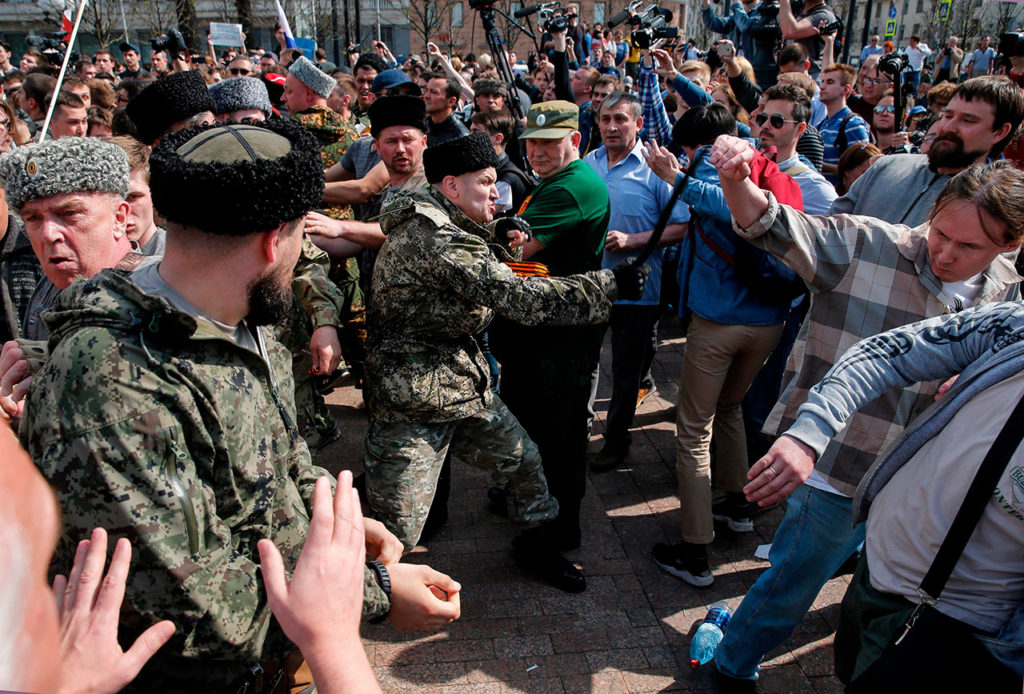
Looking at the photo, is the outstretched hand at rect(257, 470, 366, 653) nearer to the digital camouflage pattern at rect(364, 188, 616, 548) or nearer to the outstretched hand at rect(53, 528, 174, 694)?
the outstretched hand at rect(53, 528, 174, 694)

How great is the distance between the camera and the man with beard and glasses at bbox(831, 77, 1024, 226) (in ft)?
11.5

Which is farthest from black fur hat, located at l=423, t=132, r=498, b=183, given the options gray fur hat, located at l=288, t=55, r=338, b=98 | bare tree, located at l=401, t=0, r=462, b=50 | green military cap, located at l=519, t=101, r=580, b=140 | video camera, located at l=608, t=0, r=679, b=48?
bare tree, located at l=401, t=0, r=462, b=50

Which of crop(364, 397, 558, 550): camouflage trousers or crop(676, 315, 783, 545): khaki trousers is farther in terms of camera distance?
crop(676, 315, 783, 545): khaki trousers

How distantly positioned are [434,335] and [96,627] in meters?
1.96

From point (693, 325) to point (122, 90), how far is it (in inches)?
301

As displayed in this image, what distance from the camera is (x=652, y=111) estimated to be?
6559 millimetres

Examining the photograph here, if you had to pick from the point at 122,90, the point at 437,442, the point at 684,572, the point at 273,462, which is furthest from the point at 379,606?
the point at 122,90

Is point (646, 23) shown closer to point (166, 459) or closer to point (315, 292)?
point (315, 292)

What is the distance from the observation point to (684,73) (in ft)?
25.1

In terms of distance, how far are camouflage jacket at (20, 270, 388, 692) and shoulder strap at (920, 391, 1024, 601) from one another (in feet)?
5.55

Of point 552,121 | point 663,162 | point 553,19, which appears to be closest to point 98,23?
point 553,19

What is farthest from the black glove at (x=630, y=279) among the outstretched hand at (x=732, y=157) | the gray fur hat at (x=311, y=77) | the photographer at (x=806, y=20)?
the photographer at (x=806, y=20)

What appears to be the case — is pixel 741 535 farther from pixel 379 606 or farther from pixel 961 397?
pixel 379 606

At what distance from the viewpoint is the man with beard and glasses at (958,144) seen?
352 centimetres
